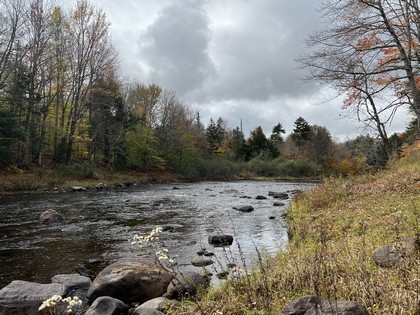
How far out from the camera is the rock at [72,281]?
646cm

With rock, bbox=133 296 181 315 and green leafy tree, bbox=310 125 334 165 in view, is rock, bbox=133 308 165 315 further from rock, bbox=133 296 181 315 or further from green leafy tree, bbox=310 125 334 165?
green leafy tree, bbox=310 125 334 165

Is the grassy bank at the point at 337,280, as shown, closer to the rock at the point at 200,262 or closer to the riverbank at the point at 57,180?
the rock at the point at 200,262

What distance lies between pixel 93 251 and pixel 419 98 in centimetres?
1312

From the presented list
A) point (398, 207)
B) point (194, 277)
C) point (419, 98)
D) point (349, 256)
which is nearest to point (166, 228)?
point (194, 277)

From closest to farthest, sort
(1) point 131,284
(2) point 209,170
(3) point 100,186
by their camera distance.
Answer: (1) point 131,284
(3) point 100,186
(2) point 209,170

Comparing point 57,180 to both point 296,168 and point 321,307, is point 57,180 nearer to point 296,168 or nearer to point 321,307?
point 321,307

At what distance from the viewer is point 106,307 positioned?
5297 mm

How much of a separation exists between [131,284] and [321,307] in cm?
411

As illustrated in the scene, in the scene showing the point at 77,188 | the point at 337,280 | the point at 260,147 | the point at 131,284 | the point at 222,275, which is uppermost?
the point at 260,147

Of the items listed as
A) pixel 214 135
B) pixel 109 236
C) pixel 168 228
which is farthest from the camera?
pixel 214 135

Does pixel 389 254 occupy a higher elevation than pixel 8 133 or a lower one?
lower

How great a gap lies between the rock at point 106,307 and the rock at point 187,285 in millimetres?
770

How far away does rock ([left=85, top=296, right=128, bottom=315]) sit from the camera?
5.20 metres

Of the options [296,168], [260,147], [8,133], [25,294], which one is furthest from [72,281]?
[260,147]
